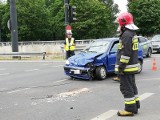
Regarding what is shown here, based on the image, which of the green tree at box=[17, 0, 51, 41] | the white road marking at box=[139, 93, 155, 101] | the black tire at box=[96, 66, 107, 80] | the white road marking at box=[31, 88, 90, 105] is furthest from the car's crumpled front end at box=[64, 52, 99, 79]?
the green tree at box=[17, 0, 51, 41]

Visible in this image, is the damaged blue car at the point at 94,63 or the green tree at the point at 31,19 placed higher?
the green tree at the point at 31,19

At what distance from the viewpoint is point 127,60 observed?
22.8ft

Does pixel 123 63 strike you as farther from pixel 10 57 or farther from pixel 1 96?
pixel 10 57

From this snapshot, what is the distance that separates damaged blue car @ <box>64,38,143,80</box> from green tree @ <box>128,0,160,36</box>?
1523 inches

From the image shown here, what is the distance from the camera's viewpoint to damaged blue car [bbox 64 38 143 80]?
41.3 ft

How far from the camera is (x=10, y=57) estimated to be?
27.5m

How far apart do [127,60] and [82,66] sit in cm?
572

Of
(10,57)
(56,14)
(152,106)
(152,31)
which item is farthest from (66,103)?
(56,14)

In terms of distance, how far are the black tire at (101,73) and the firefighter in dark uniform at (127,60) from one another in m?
5.52

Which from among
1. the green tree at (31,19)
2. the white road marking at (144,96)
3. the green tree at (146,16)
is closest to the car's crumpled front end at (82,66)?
the white road marking at (144,96)

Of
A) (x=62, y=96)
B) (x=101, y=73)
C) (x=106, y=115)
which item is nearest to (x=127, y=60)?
(x=106, y=115)

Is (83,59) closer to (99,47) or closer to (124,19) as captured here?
(99,47)

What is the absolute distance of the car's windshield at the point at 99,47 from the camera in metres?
13.4

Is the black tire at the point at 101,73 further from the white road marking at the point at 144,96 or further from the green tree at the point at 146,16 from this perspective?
the green tree at the point at 146,16
